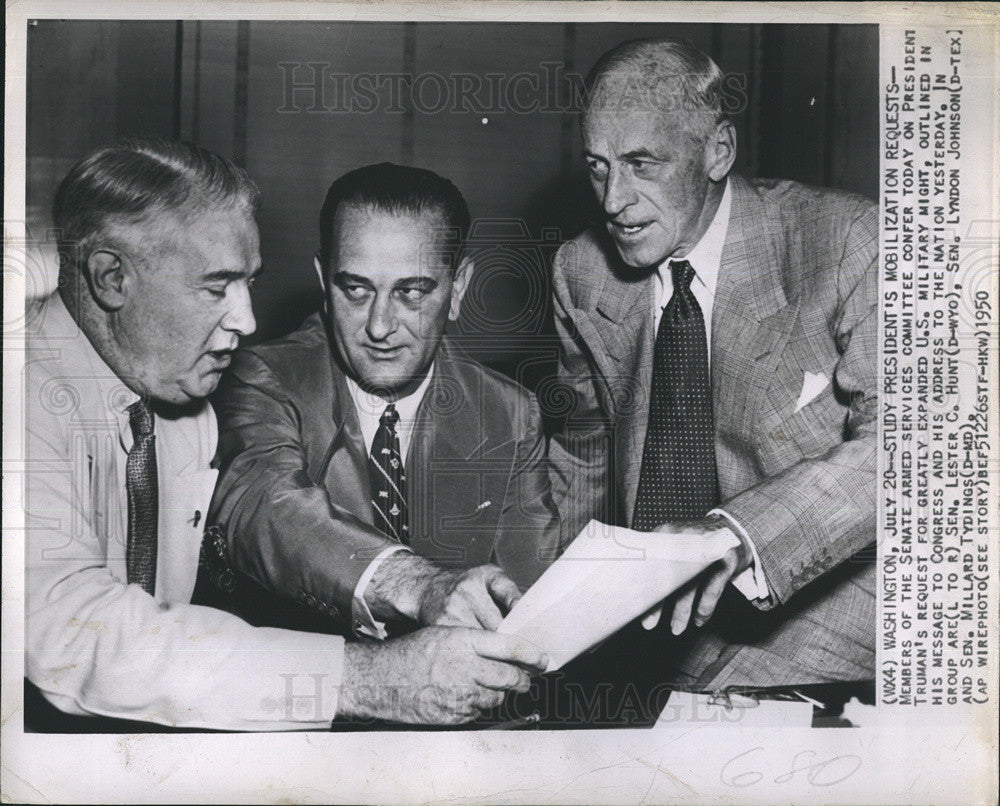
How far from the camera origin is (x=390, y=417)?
118 inches

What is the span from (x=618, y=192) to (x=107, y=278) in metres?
1.41

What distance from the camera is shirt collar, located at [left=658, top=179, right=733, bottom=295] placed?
9.80 feet

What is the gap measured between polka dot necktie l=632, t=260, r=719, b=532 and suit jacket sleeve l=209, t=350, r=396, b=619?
0.74 meters

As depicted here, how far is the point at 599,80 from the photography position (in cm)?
299

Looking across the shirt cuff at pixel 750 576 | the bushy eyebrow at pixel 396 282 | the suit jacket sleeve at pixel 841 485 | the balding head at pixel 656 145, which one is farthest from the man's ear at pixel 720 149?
the shirt cuff at pixel 750 576

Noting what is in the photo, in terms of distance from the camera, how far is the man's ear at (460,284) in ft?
9.80

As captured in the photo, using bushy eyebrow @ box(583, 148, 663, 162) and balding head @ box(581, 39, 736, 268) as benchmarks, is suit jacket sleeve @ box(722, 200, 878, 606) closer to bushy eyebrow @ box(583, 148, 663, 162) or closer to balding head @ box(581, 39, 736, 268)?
balding head @ box(581, 39, 736, 268)

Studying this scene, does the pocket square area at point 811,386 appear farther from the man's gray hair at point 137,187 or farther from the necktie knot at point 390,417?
the man's gray hair at point 137,187

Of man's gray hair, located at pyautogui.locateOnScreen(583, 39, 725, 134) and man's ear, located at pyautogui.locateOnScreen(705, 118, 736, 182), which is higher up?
man's gray hair, located at pyautogui.locateOnScreen(583, 39, 725, 134)

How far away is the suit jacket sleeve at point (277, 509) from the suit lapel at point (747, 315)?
1006 mm

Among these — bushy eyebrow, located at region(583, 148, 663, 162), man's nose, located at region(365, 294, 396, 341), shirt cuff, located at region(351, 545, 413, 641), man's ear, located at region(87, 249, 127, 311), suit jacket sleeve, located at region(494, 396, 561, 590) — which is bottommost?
shirt cuff, located at region(351, 545, 413, 641)

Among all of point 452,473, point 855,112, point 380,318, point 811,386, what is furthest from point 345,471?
point 855,112

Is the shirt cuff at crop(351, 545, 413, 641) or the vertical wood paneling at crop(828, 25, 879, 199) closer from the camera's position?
the shirt cuff at crop(351, 545, 413, 641)

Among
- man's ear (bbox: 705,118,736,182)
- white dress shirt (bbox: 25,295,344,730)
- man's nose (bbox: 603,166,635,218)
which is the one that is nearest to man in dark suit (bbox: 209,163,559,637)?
white dress shirt (bbox: 25,295,344,730)
